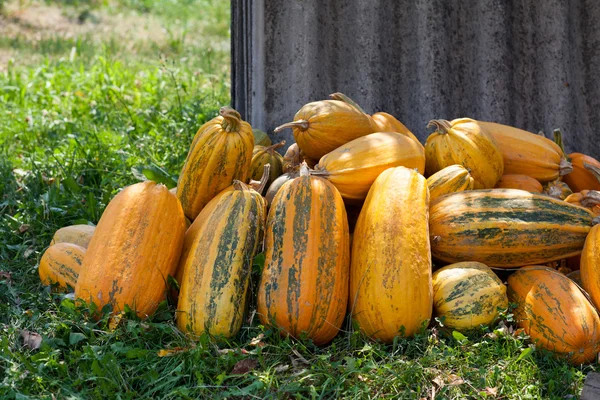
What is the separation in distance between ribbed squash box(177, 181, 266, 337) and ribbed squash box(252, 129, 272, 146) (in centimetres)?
89

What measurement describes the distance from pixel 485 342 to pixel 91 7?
8.73 m

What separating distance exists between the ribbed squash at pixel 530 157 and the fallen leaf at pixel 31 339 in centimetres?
264

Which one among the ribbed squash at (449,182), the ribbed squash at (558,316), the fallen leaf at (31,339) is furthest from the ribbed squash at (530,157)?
the fallen leaf at (31,339)

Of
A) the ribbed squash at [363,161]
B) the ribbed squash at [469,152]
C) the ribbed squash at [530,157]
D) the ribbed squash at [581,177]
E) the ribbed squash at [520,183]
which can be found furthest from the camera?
the ribbed squash at [581,177]

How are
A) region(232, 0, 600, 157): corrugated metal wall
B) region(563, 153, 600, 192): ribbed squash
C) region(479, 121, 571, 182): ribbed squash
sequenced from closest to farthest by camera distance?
region(479, 121, 571, 182): ribbed squash
region(563, 153, 600, 192): ribbed squash
region(232, 0, 600, 157): corrugated metal wall

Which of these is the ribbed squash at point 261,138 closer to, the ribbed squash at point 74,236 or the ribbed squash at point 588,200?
the ribbed squash at point 74,236

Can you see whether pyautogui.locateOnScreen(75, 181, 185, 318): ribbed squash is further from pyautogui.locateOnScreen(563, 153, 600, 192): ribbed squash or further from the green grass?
pyautogui.locateOnScreen(563, 153, 600, 192): ribbed squash

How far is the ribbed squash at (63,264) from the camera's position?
3717 millimetres

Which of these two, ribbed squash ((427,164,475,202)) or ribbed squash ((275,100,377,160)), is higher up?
ribbed squash ((275,100,377,160))

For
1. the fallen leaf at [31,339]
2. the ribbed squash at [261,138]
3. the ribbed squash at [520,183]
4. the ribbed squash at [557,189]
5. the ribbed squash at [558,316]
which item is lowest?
the fallen leaf at [31,339]

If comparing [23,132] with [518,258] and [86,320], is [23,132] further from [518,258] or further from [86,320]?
[518,258]

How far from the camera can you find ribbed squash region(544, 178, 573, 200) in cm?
412

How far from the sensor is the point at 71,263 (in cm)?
373

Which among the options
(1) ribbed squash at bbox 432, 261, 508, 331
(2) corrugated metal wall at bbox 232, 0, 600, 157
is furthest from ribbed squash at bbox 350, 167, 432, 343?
(2) corrugated metal wall at bbox 232, 0, 600, 157
